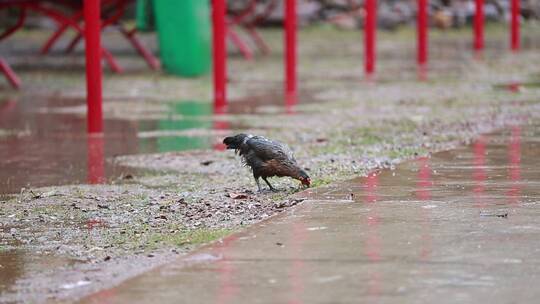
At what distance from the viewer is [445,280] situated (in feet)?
18.7

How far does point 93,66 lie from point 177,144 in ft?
4.69

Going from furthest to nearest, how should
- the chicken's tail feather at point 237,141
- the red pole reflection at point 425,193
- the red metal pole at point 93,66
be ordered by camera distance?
1. the red metal pole at point 93,66
2. the chicken's tail feather at point 237,141
3. the red pole reflection at point 425,193

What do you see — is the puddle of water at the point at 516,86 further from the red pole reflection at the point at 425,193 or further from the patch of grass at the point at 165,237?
the patch of grass at the point at 165,237

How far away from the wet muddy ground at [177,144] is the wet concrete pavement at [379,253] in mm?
316

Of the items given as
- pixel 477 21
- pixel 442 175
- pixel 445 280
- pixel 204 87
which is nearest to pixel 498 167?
pixel 442 175

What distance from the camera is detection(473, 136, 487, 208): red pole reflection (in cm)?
792

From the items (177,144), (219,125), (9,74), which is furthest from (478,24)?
(177,144)

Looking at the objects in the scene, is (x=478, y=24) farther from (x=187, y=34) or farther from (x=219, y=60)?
(x=219, y=60)

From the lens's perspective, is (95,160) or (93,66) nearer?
(95,160)

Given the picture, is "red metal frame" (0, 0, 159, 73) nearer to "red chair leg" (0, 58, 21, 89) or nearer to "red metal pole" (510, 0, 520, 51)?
"red chair leg" (0, 58, 21, 89)

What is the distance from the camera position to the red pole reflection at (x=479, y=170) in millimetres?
7922

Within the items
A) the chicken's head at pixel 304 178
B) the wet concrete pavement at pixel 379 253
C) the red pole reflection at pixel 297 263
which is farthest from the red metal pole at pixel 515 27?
the red pole reflection at pixel 297 263

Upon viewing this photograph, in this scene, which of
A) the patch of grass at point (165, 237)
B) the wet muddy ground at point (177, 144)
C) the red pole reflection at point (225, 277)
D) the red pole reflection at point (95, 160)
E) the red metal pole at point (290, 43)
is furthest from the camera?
the red metal pole at point (290, 43)

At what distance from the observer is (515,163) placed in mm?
9648
